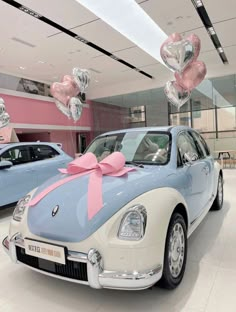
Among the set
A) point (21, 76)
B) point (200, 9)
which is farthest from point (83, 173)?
point (21, 76)

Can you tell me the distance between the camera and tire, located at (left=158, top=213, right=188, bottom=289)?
5.72 feet

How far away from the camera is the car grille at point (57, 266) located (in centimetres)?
158

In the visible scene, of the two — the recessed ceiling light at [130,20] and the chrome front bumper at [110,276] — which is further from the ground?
the recessed ceiling light at [130,20]

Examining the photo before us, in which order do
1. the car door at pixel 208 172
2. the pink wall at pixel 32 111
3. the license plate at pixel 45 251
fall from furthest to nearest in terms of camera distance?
the pink wall at pixel 32 111 → the car door at pixel 208 172 → the license plate at pixel 45 251

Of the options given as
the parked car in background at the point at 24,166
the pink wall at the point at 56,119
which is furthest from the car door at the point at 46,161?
the pink wall at the point at 56,119

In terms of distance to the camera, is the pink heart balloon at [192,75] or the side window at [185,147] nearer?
the side window at [185,147]

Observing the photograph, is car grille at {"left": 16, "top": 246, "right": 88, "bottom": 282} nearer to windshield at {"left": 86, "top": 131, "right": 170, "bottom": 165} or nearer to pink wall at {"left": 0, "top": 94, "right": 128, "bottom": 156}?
windshield at {"left": 86, "top": 131, "right": 170, "bottom": 165}

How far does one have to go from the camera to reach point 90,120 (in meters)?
13.6

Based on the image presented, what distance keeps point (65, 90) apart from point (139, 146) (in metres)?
5.20

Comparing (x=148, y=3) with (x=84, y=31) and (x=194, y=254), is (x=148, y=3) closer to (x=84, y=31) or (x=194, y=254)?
(x=84, y=31)

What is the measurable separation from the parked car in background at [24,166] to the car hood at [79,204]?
2195 mm

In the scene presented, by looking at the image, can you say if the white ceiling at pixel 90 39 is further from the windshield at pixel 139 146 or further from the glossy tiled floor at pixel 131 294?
the glossy tiled floor at pixel 131 294

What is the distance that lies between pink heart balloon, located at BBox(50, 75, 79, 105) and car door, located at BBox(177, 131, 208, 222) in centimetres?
503

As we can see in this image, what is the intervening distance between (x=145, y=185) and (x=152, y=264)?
0.51 meters
